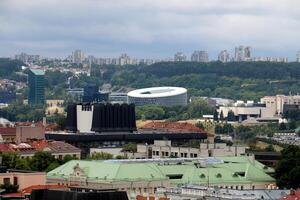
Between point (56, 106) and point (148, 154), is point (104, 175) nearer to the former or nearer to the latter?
point (148, 154)

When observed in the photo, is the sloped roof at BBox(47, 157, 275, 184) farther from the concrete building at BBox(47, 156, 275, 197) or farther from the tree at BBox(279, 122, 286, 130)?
the tree at BBox(279, 122, 286, 130)

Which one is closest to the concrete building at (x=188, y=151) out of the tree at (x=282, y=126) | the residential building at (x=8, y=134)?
the residential building at (x=8, y=134)

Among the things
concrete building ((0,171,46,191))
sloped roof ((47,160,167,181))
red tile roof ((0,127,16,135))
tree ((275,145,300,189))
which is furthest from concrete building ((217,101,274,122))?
concrete building ((0,171,46,191))

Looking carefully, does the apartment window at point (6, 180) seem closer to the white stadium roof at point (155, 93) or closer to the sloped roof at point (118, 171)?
the sloped roof at point (118, 171)

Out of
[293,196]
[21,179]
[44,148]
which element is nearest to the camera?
[293,196]

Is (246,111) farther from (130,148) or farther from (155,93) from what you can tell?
(130,148)

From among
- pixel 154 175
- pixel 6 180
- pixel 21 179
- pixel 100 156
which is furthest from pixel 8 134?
pixel 6 180
